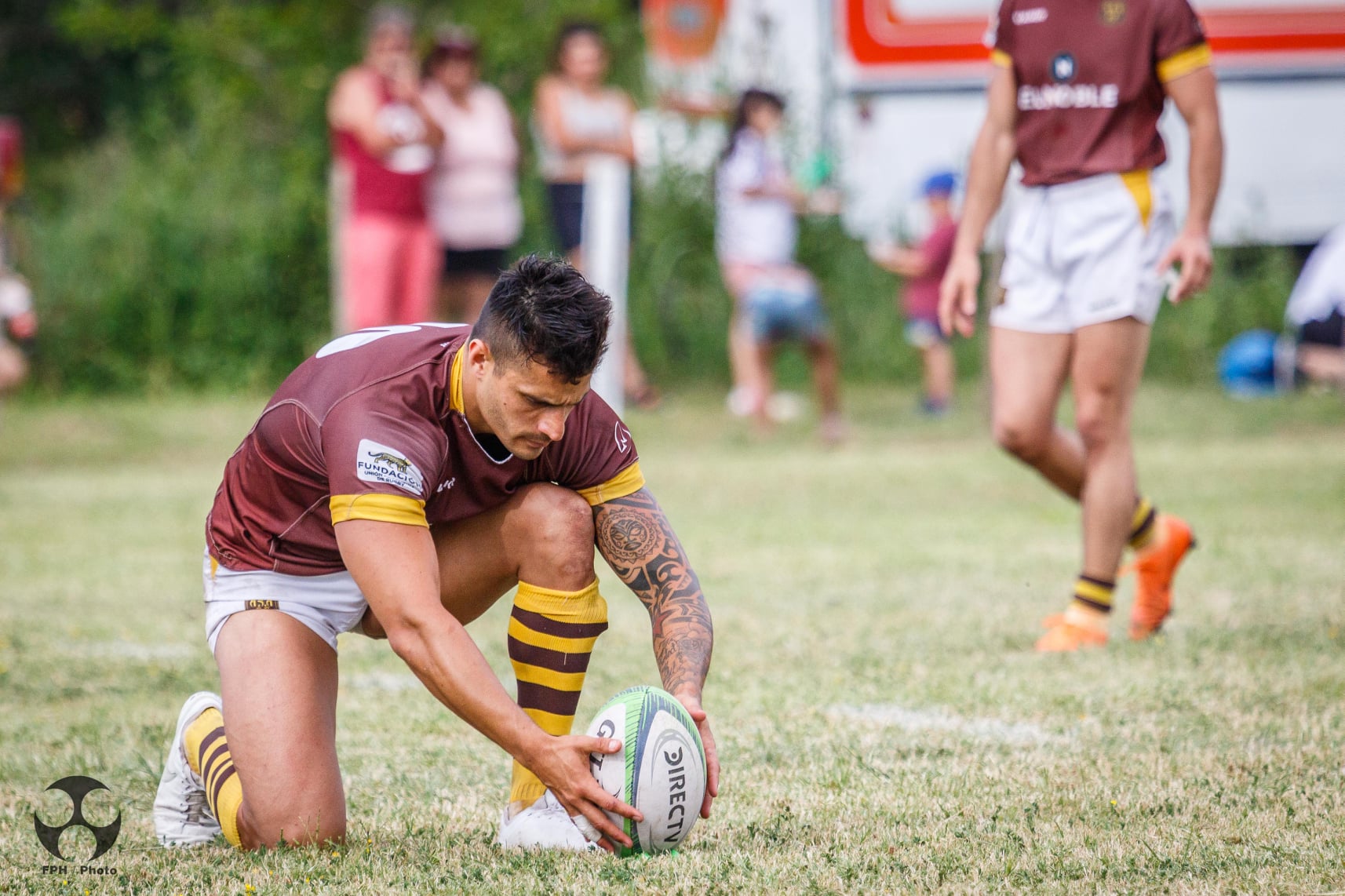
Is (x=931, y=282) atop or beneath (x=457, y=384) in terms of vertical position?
beneath

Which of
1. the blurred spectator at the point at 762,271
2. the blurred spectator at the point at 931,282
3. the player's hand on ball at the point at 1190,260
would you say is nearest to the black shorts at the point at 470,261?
the blurred spectator at the point at 762,271

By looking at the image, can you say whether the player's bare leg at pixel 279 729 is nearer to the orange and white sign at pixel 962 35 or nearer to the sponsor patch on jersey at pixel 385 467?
the sponsor patch on jersey at pixel 385 467

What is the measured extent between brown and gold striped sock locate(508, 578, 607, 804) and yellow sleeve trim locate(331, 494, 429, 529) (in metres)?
0.43

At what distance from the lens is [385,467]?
292 centimetres

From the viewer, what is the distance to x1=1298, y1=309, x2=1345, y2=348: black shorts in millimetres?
7535

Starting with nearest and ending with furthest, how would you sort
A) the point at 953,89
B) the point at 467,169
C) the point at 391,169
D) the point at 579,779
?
the point at 579,779 < the point at 391,169 < the point at 467,169 < the point at 953,89

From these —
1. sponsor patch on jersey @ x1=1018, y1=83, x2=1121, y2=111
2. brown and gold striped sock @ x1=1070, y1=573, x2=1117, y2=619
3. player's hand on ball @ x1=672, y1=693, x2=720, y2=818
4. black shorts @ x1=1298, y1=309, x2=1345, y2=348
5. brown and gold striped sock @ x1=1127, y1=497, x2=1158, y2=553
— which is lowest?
brown and gold striped sock @ x1=1070, y1=573, x2=1117, y2=619

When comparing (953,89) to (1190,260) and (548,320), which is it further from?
(548,320)

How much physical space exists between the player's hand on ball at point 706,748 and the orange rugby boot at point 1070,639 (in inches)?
77.9

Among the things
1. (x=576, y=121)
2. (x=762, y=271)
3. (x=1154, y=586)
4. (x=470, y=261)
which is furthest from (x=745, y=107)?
(x=1154, y=586)

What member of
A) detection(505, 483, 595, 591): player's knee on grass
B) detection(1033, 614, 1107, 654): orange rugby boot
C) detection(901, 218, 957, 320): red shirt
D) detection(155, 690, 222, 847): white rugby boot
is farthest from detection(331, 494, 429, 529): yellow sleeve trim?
detection(901, 218, 957, 320): red shirt

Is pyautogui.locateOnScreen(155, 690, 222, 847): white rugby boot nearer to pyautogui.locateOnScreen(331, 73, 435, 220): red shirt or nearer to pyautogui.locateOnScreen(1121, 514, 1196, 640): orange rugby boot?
pyautogui.locateOnScreen(1121, 514, 1196, 640): orange rugby boot

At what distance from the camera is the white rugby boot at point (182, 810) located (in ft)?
10.8

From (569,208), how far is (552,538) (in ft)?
26.8
